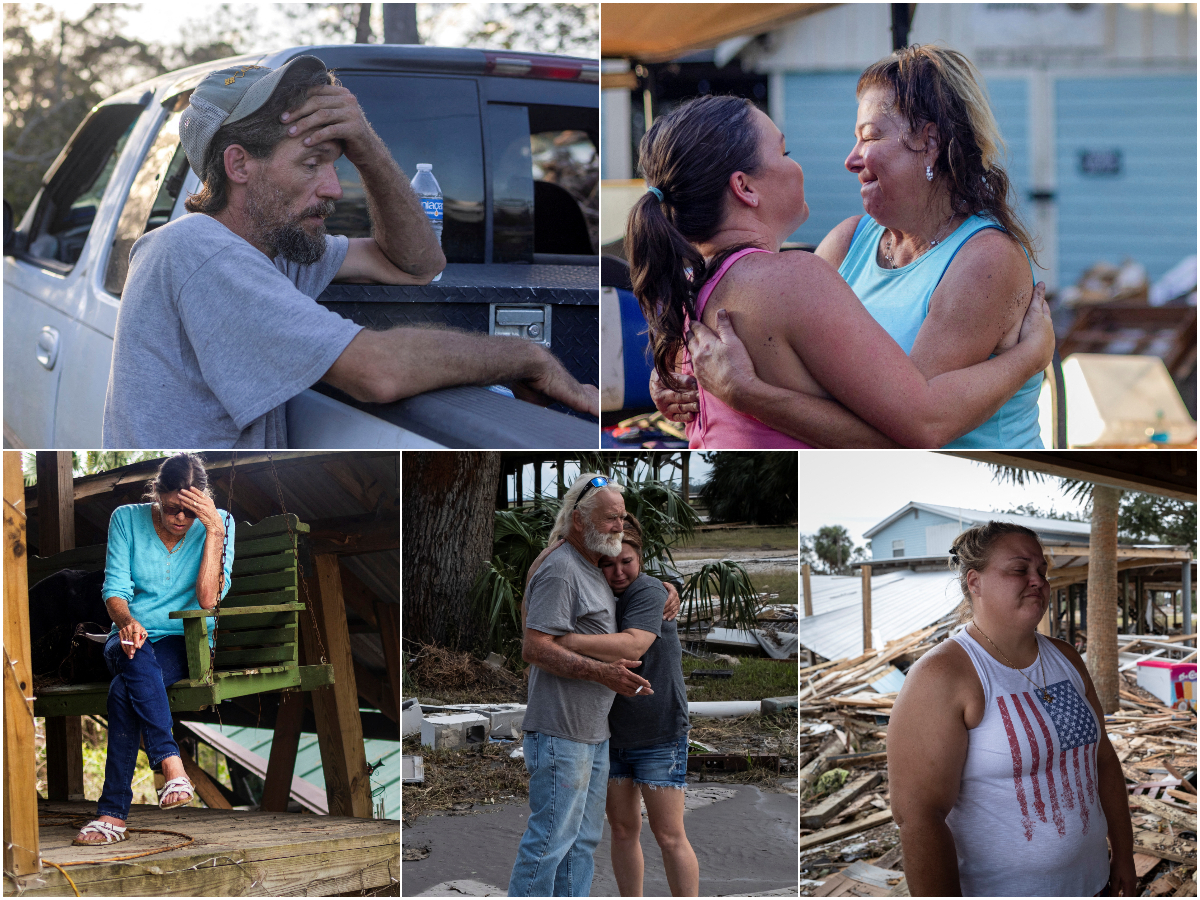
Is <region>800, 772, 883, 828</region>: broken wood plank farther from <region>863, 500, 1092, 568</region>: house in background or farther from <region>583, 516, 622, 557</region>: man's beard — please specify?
<region>583, 516, 622, 557</region>: man's beard

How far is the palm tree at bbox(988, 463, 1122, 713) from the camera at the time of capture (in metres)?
2.75

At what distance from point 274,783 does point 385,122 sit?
7.84 ft

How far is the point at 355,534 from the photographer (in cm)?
278

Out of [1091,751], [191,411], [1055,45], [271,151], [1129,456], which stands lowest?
[1091,751]

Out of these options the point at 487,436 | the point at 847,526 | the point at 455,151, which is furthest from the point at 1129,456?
the point at 455,151

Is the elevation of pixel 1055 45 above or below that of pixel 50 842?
above

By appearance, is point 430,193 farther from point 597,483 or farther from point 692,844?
point 692,844

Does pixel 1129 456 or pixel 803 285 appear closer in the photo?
pixel 803 285

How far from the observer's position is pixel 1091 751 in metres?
2.53

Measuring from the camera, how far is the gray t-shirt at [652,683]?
8.59ft

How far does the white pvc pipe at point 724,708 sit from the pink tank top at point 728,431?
2.43ft

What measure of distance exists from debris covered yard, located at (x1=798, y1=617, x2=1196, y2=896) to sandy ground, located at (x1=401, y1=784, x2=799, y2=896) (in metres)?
0.09

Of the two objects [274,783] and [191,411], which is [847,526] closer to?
[191,411]

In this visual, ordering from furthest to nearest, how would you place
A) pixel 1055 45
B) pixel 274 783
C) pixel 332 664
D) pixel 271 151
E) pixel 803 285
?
pixel 274 783
pixel 332 664
pixel 1055 45
pixel 271 151
pixel 803 285
